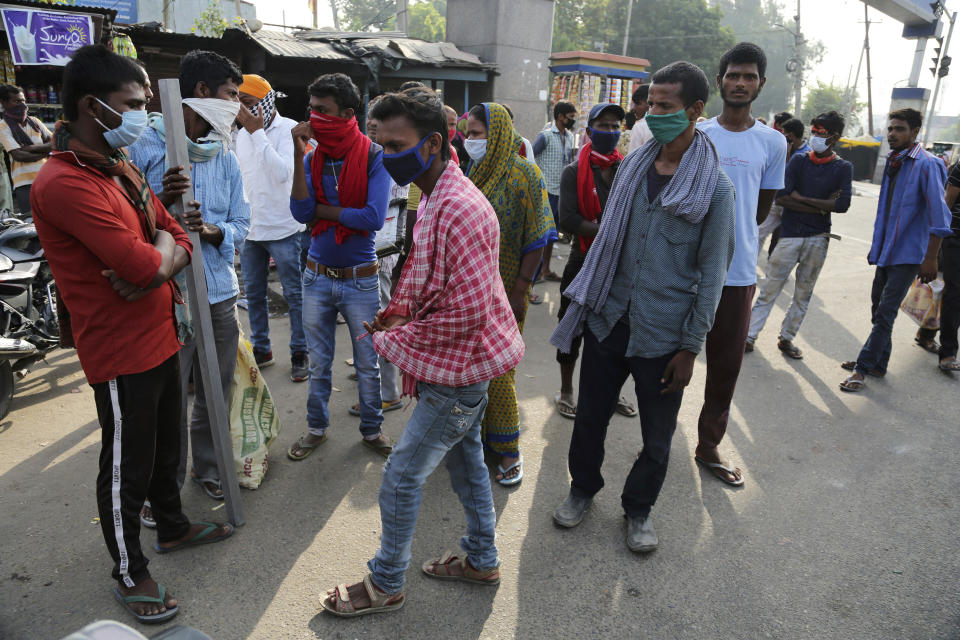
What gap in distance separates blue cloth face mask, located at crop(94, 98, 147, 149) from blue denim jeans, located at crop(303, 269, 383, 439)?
4.62 feet

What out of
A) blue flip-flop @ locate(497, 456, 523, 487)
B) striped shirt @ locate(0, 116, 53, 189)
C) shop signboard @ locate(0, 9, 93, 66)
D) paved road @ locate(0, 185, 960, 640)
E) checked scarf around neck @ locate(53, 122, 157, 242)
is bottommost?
paved road @ locate(0, 185, 960, 640)

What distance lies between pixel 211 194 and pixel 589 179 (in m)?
2.23

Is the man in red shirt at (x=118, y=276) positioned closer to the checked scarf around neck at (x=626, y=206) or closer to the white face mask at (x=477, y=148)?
the white face mask at (x=477, y=148)

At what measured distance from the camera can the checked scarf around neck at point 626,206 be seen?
8.21ft

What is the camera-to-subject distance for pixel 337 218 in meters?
3.35

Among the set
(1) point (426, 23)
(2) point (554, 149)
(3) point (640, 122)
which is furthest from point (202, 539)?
(1) point (426, 23)

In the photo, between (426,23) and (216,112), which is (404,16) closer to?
(216,112)

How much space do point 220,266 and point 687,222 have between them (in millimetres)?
2258

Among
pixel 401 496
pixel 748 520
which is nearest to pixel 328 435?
pixel 401 496

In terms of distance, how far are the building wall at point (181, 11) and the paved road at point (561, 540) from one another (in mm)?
19731

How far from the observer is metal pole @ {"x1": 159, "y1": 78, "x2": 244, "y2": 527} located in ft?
7.73

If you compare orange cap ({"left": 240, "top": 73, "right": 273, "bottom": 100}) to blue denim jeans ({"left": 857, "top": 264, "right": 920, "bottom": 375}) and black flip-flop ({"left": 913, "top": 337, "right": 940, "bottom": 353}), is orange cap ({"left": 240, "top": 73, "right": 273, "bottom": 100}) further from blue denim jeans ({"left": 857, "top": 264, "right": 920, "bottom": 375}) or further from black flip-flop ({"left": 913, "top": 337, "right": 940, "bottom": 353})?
black flip-flop ({"left": 913, "top": 337, "right": 940, "bottom": 353})

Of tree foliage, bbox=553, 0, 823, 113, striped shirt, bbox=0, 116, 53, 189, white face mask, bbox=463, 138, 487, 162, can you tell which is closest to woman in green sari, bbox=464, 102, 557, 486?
white face mask, bbox=463, 138, 487, 162

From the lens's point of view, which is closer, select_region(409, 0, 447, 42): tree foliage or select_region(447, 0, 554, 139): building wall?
select_region(447, 0, 554, 139): building wall
